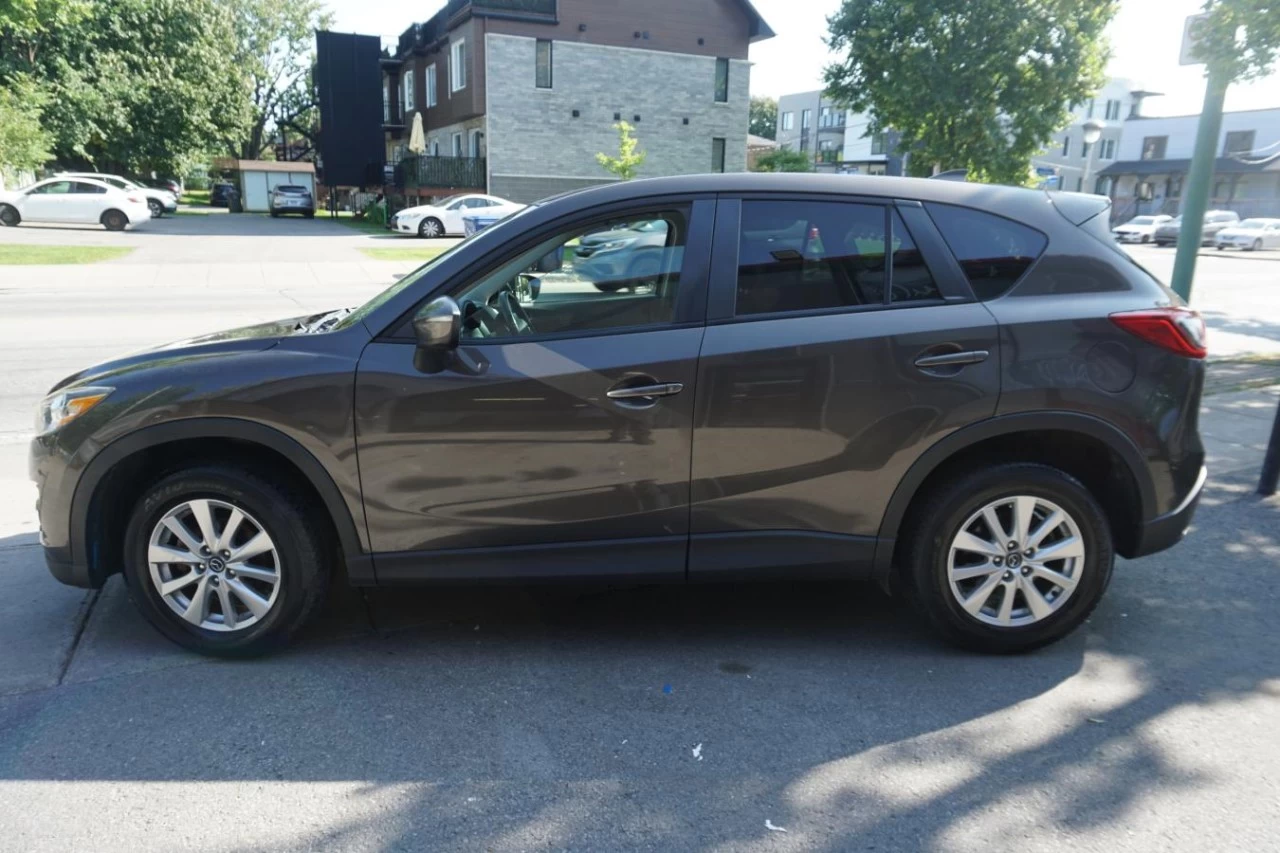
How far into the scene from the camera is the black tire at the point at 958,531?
3.57 meters

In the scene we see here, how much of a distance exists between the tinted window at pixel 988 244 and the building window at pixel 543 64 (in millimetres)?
34554

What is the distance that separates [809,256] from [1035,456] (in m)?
1.23

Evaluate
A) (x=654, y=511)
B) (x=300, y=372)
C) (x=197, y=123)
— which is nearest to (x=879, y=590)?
(x=654, y=511)

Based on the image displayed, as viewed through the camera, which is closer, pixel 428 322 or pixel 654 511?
pixel 428 322

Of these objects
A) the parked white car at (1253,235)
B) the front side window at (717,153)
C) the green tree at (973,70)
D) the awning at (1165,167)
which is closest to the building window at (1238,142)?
the awning at (1165,167)

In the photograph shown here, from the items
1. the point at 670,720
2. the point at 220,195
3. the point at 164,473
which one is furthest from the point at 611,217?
the point at 220,195

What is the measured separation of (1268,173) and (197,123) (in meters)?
57.2

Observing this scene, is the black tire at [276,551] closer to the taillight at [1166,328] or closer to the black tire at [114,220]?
the taillight at [1166,328]

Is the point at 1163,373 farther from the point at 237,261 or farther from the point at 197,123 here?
the point at 197,123

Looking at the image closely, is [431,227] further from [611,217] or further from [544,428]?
[544,428]

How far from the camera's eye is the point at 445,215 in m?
31.2

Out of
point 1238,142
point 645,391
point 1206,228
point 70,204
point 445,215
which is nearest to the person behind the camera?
point 645,391

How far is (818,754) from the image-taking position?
308 cm

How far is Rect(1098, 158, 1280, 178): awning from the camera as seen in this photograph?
5288 centimetres
